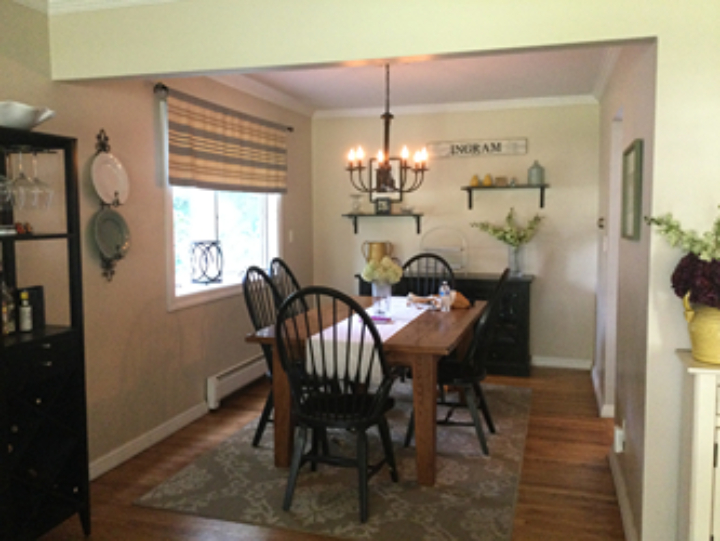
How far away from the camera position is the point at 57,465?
8.25 feet

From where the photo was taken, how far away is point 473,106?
550 centimetres

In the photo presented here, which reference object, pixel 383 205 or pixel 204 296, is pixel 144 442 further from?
pixel 383 205

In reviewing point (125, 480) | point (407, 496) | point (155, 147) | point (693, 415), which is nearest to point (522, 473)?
point (407, 496)

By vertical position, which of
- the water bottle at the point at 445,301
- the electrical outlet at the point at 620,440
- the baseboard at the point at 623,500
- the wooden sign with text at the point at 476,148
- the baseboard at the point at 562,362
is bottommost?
the baseboard at the point at 623,500

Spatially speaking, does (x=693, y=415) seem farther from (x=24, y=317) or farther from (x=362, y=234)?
(x=362, y=234)

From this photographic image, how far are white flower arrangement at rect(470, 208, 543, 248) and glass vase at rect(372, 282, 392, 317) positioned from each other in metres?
1.78

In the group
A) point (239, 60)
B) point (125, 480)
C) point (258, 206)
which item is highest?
point (239, 60)

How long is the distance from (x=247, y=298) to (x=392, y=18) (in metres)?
1.74

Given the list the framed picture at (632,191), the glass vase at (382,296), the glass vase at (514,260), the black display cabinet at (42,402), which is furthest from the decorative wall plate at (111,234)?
the glass vase at (514,260)

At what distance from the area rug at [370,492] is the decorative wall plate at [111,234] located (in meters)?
1.23

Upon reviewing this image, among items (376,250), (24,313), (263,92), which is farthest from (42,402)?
(376,250)

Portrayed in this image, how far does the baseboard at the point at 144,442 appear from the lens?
3.25 m

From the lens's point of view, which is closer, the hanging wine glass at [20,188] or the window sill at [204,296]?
the hanging wine glass at [20,188]

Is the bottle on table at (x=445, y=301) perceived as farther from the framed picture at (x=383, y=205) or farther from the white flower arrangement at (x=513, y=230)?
the framed picture at (x=383, y=205)
